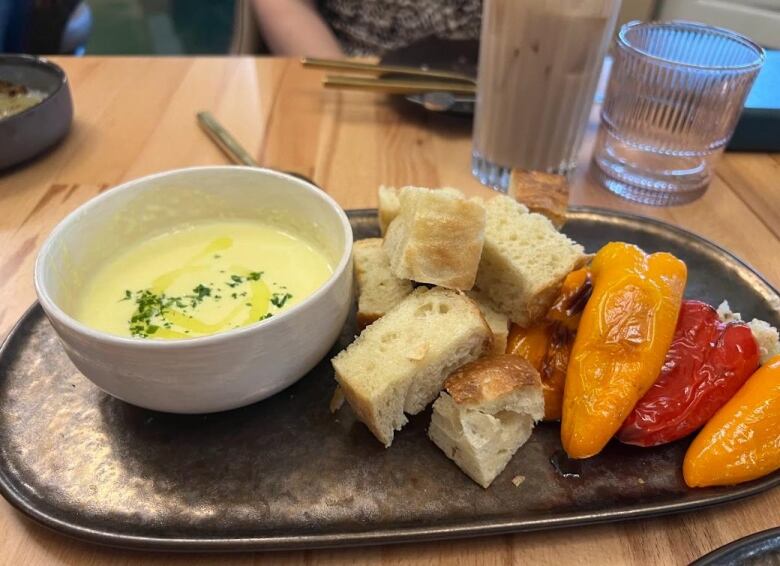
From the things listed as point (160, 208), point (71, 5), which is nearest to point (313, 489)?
point (160, 208)

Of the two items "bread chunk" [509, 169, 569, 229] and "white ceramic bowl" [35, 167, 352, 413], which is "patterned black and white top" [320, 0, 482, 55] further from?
"white ceramic bowl" [35, 167, 352, 413]

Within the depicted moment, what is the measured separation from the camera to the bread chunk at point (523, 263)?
0.96 m

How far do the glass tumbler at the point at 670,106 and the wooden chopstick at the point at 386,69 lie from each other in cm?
47

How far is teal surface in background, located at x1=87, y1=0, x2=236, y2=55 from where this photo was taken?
469 centimetres

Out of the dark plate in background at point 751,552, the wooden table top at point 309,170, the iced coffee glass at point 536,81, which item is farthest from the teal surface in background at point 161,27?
the dark plate in background at point 751,552

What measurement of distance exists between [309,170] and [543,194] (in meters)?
0.68

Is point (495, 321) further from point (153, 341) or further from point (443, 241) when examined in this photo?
point (153, 341)

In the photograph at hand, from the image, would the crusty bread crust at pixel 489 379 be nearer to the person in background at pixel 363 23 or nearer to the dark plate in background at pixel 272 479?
the dark plate in background at pixel 272 479

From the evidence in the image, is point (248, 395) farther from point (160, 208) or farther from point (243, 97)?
point (243, 97)

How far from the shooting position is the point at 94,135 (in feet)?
5.80

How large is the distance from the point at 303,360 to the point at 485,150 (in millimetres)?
900

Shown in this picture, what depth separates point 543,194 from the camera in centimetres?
119

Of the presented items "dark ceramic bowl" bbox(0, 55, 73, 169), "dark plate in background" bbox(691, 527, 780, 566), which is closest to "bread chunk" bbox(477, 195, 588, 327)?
"dark plate in background" bbox(691, 527, 780, 566)

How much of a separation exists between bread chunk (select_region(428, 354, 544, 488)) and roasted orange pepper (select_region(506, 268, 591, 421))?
91mm
